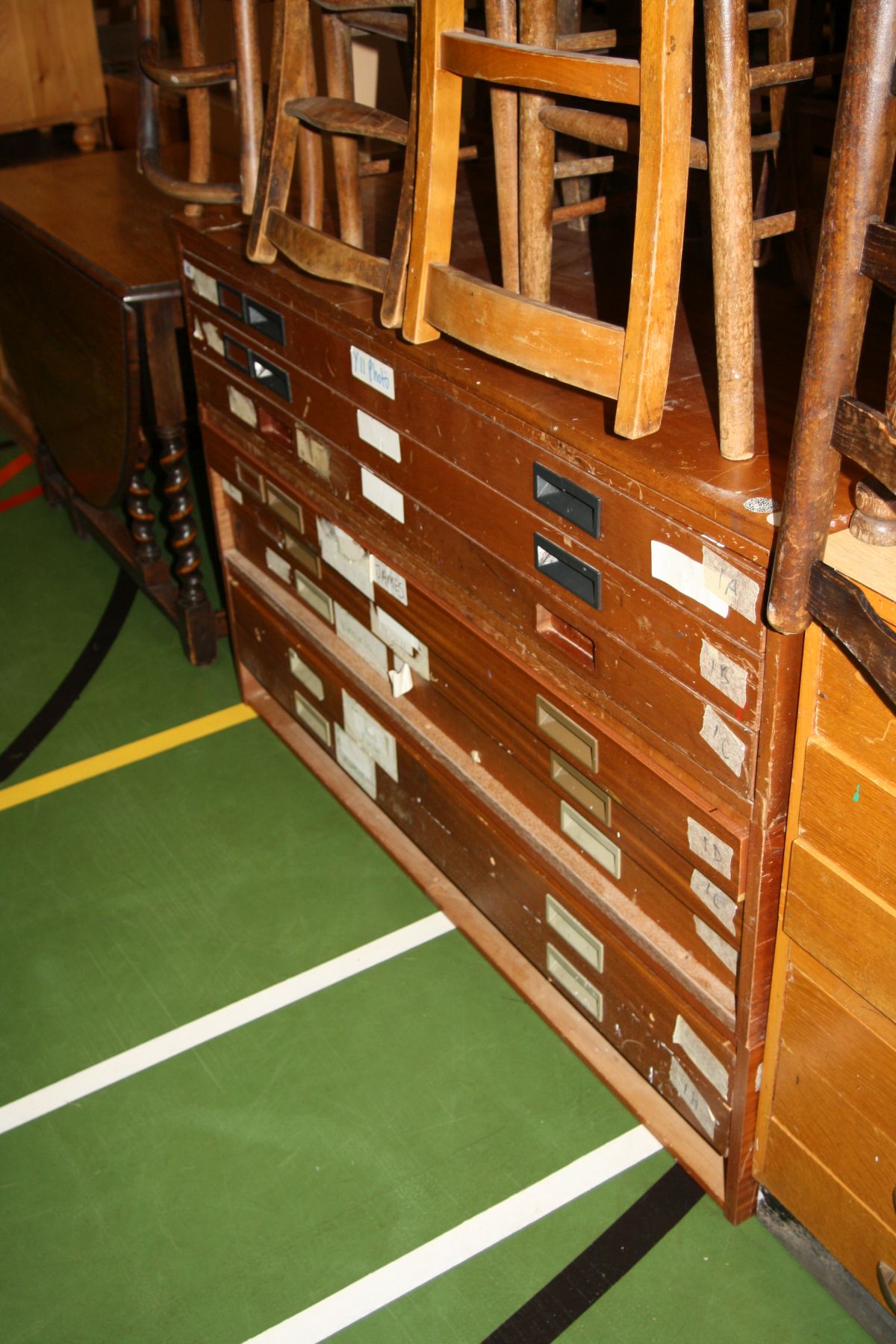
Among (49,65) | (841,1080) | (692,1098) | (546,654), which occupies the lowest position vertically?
(692,1098)

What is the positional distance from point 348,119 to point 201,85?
77 centimetres

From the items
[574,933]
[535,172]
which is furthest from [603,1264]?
[535,172]

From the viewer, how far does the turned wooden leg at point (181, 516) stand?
3.48 meters

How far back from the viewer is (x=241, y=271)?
260cm

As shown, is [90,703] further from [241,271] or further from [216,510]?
[241,271]

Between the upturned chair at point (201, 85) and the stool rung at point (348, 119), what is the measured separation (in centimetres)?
35

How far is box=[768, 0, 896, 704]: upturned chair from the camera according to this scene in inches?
47.2

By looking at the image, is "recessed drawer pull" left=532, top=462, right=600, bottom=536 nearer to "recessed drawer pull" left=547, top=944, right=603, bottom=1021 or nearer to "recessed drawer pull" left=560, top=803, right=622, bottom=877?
"recessed drawer pull" left=560, top=803, right=622, bottom=877

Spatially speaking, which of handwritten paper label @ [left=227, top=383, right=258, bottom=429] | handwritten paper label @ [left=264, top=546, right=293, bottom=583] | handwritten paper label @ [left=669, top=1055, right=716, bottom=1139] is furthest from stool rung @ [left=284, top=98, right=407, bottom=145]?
handwritten paper label @ [left=669, top=1055, right=716, bottom=1139]

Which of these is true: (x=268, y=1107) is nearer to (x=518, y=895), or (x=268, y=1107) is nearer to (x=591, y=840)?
(x=518, y=895)

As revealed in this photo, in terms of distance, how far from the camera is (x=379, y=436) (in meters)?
2.30

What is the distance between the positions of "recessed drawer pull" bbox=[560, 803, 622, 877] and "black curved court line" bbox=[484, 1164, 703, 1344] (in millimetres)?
590

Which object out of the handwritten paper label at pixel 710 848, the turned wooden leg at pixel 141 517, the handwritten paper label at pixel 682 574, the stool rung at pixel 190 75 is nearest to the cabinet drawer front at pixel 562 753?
the handwritten paper label at pixel 710 848

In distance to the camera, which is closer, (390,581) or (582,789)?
(582,789)
